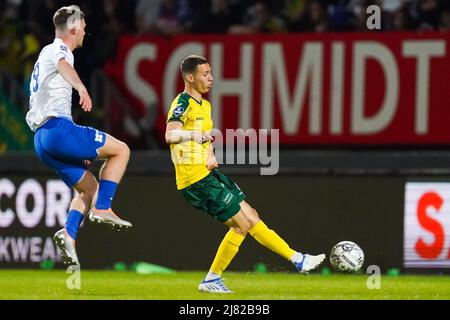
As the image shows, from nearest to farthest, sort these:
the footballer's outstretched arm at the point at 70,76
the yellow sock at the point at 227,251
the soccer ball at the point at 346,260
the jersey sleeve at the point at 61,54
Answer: the footballer's outstretched arm at the point at 70,76, the jersey sleeve at the point at 61,54, the yellow sock at the point at 227,251, the soccer ball at the point at 346,260

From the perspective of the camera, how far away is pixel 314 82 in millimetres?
14773

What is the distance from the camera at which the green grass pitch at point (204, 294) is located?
32.8ft

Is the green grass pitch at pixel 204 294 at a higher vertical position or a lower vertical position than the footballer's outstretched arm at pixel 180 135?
lower

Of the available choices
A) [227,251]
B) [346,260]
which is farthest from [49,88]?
[346,260]

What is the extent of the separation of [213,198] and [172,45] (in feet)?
18.1

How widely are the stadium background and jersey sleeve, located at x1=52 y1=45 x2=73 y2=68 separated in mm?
4437

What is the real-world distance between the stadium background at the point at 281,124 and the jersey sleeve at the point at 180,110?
13.4ft

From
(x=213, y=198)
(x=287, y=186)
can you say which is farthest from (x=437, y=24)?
(x=213, y=198)

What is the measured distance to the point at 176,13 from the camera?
1623cm

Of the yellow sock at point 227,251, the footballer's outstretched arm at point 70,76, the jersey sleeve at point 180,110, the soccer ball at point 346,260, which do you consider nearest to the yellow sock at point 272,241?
the yellow sock at point 227,251

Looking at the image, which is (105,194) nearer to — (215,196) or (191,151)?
(191,151)

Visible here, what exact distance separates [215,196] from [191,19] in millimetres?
6244

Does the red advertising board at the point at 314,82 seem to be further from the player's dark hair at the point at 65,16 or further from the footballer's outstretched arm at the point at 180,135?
the player's dark hair at the point at 65,16

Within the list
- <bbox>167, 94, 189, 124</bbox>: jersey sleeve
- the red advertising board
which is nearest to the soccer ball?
<bbox>167, 94, 189, 124</bbox>: jersey sleeve
